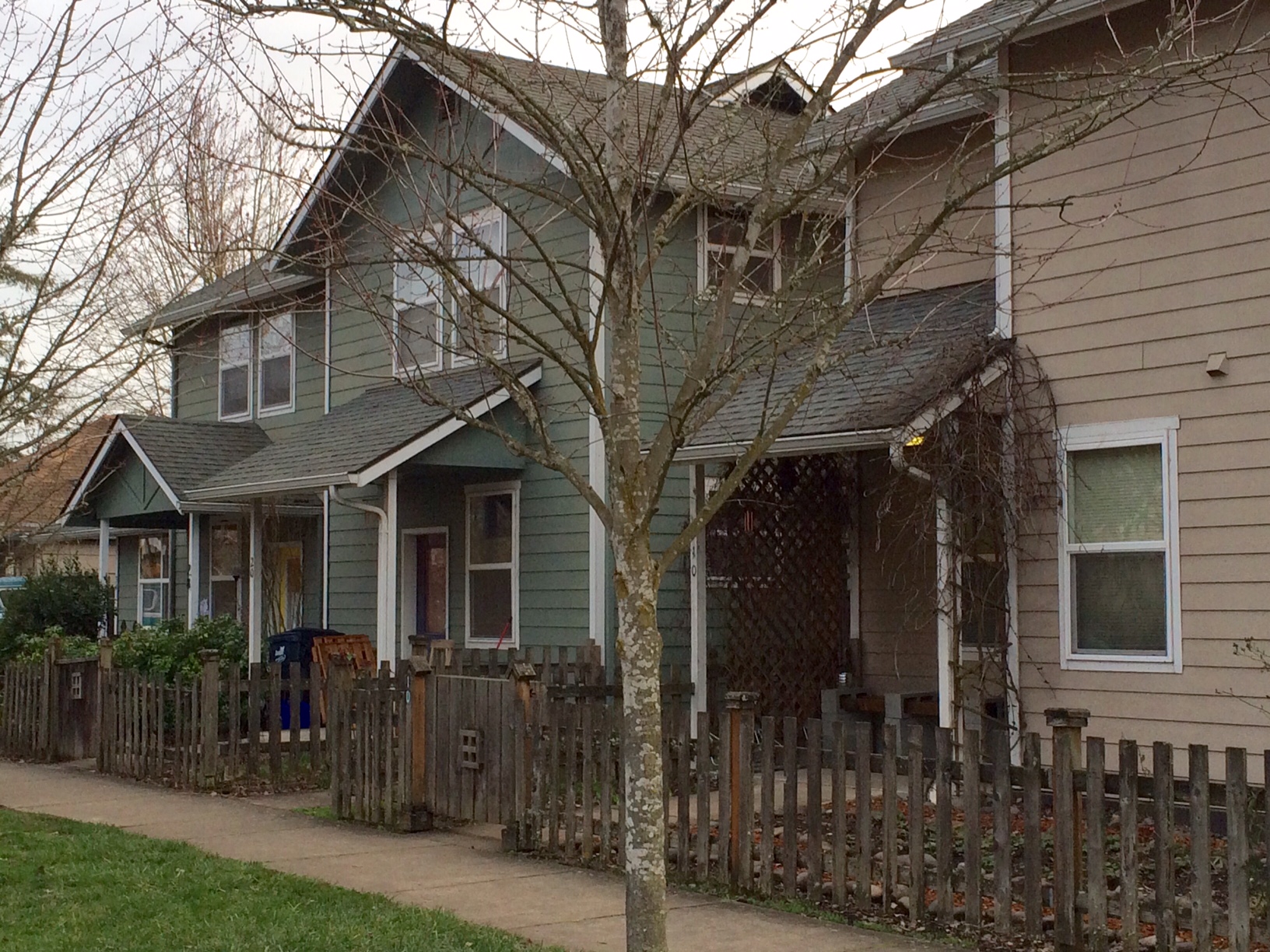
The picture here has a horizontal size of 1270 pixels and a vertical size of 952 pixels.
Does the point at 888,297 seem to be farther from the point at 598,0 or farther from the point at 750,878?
the point at 598,0

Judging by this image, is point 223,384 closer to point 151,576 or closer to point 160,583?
point 160,583

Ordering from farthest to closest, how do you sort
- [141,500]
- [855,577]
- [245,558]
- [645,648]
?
[245,558]
[141,500]
[855,577]
[645,648]

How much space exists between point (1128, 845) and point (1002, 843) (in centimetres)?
65

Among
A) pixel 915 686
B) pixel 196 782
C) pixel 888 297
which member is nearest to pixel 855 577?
pixel 915 686

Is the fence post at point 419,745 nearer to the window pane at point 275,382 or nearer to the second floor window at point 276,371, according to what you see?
the second floor window at point 276,371

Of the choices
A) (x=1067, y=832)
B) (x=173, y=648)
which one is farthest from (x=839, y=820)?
(x=173, y=648)

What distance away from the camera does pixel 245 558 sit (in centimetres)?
2177

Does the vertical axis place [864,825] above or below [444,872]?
above

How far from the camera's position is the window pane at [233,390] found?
72.9 feet

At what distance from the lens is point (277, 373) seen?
21359 mm

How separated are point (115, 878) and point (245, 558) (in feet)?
44.0

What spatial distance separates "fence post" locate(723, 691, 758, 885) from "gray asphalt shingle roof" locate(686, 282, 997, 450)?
227cm

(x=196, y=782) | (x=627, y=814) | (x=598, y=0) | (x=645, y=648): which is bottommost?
(x=196, y=782)

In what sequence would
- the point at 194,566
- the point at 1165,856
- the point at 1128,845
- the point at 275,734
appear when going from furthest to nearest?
the point at 194,566, the point at 275,734, the point at 1128,845, the point at 1165,856
